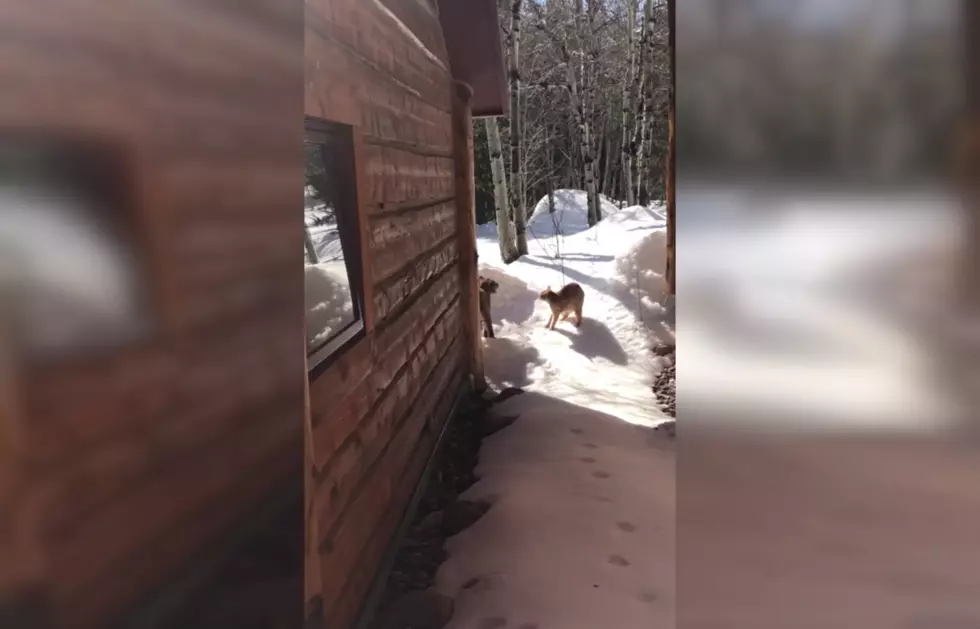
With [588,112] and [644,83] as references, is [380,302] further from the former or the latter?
[588,112]

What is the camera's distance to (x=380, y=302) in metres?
2.94

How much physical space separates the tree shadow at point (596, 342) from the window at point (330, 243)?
186 inches

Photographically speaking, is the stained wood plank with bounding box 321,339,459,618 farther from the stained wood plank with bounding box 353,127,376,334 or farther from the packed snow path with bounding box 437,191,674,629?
the stained wood plank with bounding box 353,127,376,334

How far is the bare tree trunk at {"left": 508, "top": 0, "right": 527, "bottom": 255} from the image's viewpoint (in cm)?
1024

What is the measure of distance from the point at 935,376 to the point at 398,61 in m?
3.11

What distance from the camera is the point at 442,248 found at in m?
4.93

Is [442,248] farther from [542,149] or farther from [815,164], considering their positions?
[542,149]

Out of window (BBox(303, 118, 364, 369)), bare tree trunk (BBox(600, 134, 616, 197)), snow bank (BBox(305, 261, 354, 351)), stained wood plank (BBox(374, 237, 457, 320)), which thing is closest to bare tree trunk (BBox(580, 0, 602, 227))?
bare tree trunk (BBox(600, 134, 616, 197))

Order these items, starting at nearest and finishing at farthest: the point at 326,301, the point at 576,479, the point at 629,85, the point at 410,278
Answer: the point at 326,301
the point at 410,278
the point at 576,479
the point at 629,85

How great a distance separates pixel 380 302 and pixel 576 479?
155 centimetres

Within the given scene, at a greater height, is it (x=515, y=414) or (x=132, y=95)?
(x=132, y=95)

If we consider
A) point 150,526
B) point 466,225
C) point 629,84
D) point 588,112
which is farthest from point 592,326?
point 588,112

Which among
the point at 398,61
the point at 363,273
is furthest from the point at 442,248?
the point at 363,273

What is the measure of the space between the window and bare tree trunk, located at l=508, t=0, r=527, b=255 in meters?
8.55
